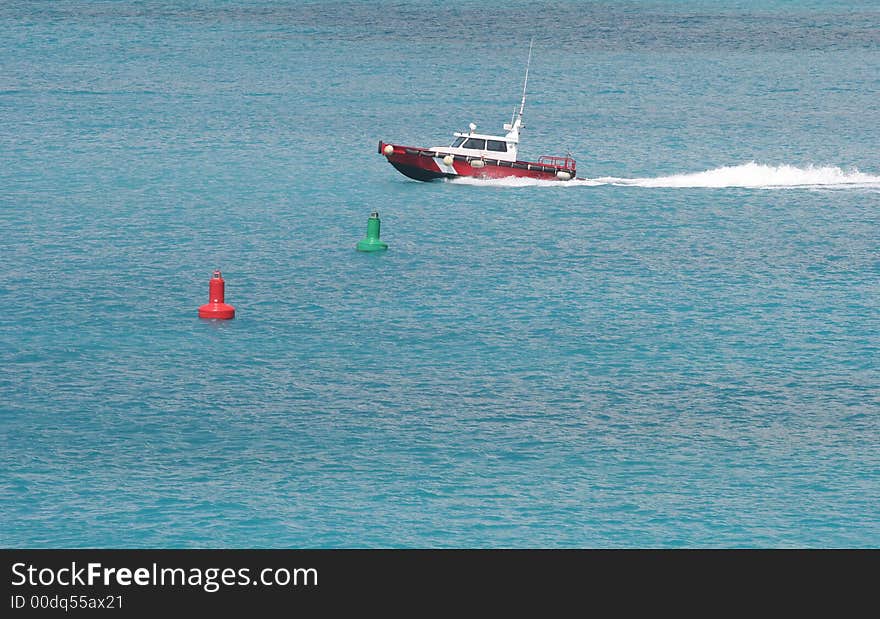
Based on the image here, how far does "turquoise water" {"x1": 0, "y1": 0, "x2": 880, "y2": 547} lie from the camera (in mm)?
27461

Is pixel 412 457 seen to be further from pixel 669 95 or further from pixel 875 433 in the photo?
pixel 669 95

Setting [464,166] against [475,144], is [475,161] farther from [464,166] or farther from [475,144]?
[475,144]

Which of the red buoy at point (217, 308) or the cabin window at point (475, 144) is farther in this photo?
the cabin window at point (475, 144)

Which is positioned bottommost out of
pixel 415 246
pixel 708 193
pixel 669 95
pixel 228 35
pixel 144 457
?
pixel 144 457

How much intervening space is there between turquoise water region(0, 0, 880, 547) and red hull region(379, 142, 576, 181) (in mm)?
953

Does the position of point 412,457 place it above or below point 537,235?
below

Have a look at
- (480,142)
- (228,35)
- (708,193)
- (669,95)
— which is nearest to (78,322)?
(480,142)

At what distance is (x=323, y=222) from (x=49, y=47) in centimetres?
8196

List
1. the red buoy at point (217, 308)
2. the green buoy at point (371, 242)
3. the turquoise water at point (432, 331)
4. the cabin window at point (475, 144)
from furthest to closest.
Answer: the cabin window at point (475, 144) < the green buoy at point (371, 242) < the red buoy at point (217, 308) < the turquoise water at point (432, 331)

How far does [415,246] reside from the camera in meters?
Answer: 54.0

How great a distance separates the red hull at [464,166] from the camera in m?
66.2

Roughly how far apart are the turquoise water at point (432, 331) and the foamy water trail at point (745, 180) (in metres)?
0.28

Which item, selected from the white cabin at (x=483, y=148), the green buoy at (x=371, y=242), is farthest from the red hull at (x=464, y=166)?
the green buoy at (x=371, y=242)

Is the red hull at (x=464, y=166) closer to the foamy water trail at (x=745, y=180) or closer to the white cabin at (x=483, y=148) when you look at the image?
the white cabin at (x=483, y=148)
